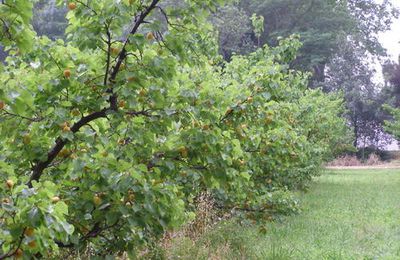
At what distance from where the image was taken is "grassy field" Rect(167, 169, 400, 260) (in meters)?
6.36

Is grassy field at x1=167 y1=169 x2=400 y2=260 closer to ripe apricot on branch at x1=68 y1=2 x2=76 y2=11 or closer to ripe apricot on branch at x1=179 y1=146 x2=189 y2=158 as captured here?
ripe apricot on branch at x1=179 y1=146 x2=189 y2=158

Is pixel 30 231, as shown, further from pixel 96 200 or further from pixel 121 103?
pixel 121 103

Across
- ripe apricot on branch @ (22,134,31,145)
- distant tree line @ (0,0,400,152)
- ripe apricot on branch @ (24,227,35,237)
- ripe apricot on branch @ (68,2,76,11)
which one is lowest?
ripe apricot on branch @ (24,227,35,237)

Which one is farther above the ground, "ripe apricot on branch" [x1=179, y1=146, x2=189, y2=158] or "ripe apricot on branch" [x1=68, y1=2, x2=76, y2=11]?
"ripe apricot on branch" [x1=68, y1=2, x2=76, y2=11]

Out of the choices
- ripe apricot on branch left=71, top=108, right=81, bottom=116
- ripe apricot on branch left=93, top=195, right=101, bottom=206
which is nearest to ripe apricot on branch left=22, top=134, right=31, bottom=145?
ripe apricot on branch left=71, top=108, right=81, bottom=116

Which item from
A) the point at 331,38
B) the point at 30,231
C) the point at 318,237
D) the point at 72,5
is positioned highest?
the point at 331,38

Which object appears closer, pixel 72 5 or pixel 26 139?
pixel 72 5

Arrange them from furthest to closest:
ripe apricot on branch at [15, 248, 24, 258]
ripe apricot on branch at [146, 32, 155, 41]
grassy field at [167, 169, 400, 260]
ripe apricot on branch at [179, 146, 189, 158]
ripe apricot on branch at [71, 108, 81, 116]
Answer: grassy field at [167, 169, 400, 260] < ripe apricot on branch at [179, 146, 189, 158] < ripe apricot on branch at [71, 108, 81, 116] < ripe apricot on branch at [146, 32, 155, 41] < ripe apricot on branch at [15, 248, 24, 258]

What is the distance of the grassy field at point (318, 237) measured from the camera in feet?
20.9

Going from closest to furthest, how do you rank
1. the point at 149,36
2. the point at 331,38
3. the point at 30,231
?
the point at 30,231, the point at 149,36, the point at 331,38

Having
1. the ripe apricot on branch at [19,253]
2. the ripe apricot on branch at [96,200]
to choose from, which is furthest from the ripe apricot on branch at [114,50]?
the ripe apricot on branch at [19,253]

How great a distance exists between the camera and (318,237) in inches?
328

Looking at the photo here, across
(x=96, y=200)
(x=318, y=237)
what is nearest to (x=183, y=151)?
(x=96, y=200)

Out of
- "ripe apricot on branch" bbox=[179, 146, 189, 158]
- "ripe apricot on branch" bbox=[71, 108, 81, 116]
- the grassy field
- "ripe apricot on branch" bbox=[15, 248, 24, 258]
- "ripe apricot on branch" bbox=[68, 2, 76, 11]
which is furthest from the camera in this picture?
the grassy field
